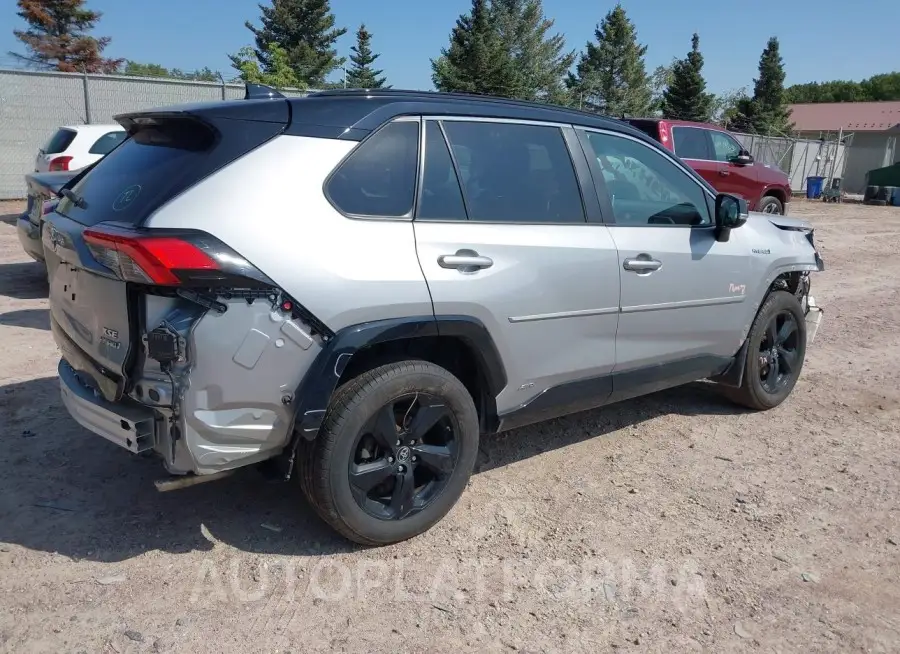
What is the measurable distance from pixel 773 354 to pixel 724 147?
409 inches

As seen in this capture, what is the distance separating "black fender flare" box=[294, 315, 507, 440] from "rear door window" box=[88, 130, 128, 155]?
9674 millimetres

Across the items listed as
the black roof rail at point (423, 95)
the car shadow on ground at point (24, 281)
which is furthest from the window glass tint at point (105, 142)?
the black roof rail at point (423, 95)

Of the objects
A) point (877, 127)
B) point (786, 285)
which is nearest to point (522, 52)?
point (877, 127)

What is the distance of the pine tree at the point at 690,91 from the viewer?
45781 millimetres

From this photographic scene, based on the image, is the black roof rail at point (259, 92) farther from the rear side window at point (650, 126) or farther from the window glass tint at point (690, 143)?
the window glass tint at point (690, 143)

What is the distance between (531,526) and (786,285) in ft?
9.65

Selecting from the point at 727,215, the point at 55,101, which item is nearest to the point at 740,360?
the point at 727,215

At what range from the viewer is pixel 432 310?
3.18m

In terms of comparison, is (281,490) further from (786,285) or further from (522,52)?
(522,52)

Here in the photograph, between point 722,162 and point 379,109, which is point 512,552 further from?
point 722,162

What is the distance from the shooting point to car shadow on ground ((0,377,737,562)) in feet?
10.9

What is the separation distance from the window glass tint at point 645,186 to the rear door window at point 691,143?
9.39m

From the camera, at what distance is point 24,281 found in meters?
8.26

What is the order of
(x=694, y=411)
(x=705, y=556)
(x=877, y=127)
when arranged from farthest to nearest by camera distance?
(x=877, y=127)
(x=694, y=411)
(x=705, y=556)
